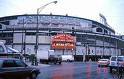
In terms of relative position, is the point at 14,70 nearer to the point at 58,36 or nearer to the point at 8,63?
the point at 8,63

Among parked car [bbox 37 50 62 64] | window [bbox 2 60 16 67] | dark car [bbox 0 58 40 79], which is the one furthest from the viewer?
parked car [bbox 37 50 62 64]

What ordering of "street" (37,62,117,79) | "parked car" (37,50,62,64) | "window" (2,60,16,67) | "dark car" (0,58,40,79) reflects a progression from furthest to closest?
"parked car" (37,50,62,64)
"street" (37,62,117,79)
"window" (2,60,16,67)
"dark car" (0,58,40,79)

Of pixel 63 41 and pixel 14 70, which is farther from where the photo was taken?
pixel 63 41

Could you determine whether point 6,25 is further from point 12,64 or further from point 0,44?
point 12,64

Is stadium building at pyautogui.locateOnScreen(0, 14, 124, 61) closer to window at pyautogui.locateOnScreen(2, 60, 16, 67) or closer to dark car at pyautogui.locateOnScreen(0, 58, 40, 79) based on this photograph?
dark car at pyautogui.locateOnScreen(0, 58, 40, 79)

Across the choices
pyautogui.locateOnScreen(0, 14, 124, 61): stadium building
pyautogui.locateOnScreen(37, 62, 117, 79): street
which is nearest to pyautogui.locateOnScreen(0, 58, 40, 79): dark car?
pyautogui.locateOnScreen(37, 62, 117, 79): street

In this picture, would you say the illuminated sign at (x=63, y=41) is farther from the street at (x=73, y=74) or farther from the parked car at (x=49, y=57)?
the street at (x=73, y=74)

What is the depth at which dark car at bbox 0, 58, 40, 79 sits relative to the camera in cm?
1690

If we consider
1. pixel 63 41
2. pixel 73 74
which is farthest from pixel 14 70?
pixel 63 41

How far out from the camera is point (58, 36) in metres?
114

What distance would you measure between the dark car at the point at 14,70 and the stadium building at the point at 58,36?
3438 inches

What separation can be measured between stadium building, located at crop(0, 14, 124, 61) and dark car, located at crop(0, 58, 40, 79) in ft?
286

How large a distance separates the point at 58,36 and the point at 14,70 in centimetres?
9618

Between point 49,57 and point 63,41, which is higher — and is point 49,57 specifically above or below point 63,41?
below
